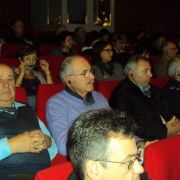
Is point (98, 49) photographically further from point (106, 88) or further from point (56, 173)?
point (56, 173)

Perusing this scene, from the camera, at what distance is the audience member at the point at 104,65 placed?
466 cm

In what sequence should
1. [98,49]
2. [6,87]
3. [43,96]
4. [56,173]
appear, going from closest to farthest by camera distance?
1. [56,173]
2. [6,87]
3. [43,96]
4. [98,49]

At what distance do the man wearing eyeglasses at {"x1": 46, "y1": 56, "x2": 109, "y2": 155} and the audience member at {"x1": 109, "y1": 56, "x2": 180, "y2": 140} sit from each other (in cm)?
42

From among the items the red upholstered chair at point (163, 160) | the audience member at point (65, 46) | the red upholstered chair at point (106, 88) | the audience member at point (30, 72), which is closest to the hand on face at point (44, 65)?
the audience member at point (30, 72)

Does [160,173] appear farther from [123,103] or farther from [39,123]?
[123,103]

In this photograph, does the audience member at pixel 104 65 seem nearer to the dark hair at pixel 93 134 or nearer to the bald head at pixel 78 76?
the bald head at pixel 78 76

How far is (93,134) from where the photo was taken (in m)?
1.34

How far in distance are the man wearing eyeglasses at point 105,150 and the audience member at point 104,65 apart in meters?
3.25

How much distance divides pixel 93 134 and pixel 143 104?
2.01m

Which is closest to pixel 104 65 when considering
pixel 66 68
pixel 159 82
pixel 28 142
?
pixel 159 82

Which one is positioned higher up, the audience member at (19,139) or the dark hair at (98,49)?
the dark hair at (98,49)

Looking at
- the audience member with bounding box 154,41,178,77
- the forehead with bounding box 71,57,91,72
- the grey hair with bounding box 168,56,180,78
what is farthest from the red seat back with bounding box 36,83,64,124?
the audience member with bounding box 154,41,178,77

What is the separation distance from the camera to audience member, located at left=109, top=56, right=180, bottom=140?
126 inches

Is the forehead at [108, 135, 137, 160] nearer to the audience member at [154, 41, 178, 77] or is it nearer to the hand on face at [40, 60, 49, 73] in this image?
the hand on face at [40, 60, 49, 73]
